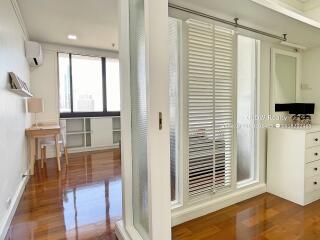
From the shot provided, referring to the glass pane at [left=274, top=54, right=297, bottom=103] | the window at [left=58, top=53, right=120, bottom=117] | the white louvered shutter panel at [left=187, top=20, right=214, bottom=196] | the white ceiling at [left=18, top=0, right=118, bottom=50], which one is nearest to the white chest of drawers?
the glass pane at [left=274, top=54, right=297, bottom=103]

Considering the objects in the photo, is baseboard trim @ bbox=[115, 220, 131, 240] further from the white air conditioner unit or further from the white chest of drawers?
the white air conditioner unit

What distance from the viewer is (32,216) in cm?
223

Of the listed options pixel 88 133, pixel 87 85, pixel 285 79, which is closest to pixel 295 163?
pixel 285 79

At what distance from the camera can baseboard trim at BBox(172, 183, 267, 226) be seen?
6.82ft

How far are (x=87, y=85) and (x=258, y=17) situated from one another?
427cm

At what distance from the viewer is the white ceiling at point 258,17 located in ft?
6.06

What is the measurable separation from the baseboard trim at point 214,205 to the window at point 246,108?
5.6 inches

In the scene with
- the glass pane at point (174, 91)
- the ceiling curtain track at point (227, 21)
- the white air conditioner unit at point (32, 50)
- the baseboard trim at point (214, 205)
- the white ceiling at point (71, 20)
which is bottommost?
the baseboard trim at point (214, 205)

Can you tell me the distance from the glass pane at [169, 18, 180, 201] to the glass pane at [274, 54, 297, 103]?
5.16ft

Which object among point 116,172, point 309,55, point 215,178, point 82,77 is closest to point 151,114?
point 215,178

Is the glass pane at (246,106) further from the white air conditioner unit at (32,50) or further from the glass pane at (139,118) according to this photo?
the white air conditioner unit at (32,50)

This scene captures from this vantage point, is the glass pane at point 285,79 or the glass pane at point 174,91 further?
the glass pane at point 285,79

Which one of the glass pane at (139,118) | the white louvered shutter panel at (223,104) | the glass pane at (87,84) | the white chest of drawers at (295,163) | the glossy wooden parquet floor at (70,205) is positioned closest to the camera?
the glass pane at (139,118)

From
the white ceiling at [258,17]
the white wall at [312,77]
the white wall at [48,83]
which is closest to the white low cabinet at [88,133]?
the white wall at [48,83]
